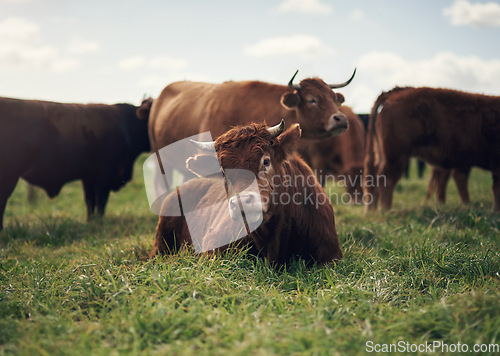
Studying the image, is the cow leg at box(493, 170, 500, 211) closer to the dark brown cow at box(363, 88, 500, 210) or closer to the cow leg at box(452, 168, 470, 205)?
the dark brown cow at box(363, 88, 500, 210)

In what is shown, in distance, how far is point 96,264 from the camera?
348cm

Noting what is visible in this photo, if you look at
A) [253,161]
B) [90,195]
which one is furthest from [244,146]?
[90,195]

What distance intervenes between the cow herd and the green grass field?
426 mm

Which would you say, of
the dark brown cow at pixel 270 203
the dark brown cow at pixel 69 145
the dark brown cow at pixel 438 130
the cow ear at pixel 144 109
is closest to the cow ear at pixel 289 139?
the dark brown cow at pixel 270 203

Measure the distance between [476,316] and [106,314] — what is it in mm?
2269

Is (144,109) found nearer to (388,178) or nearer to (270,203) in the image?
(388,178)

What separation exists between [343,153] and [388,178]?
1.22 metres

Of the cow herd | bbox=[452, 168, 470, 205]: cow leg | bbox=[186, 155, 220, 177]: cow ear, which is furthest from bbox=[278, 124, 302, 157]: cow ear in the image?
bbox=[452, 168, 470, 205]: cow leg

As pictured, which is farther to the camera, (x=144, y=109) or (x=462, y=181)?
(x=462, y=181)

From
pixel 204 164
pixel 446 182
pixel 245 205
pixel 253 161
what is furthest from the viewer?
pixel 446 182

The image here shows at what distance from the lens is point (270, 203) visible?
3236 mm

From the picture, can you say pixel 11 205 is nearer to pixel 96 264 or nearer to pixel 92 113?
pixel 92 113

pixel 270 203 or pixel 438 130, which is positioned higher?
pixel 438 130

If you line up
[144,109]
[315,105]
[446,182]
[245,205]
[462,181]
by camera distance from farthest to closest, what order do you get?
[446,182] < [462,181] < [144,109] < [315,105] < [245,205]
